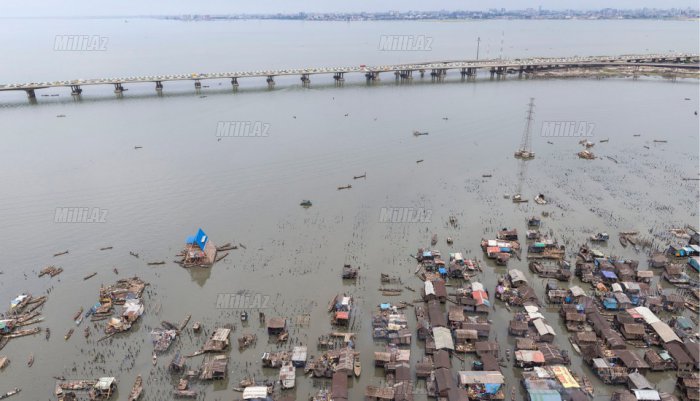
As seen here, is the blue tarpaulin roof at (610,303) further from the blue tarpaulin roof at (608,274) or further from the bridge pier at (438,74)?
the bridge pier at (438,74)

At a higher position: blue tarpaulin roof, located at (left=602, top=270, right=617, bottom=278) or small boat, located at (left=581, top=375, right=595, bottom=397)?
blue tarpaulin roof, located at (left=602, top=270, right=617, bottom=278)

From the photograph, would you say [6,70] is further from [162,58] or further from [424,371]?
[424,371]

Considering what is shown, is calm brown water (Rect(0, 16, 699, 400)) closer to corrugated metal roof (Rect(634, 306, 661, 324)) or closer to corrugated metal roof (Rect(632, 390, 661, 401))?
corrugated metal roof (Rect(632, 390, 661, 401))

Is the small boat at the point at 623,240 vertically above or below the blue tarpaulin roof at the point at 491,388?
above

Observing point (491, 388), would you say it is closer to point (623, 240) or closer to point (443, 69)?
point (623, 240)

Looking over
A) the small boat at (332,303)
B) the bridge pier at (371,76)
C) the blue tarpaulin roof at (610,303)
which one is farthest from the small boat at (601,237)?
the bridge pier at (371,76)

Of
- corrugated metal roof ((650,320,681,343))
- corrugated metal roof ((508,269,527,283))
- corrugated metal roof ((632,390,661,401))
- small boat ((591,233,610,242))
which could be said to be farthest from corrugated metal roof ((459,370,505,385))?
small boat ((591,233,610,242))

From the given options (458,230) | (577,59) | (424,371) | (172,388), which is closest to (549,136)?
(458,230)

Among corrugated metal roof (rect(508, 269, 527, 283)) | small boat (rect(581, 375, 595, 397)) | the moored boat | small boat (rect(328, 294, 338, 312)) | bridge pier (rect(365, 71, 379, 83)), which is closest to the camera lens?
small boat (rect(581, 375, 595, 397))

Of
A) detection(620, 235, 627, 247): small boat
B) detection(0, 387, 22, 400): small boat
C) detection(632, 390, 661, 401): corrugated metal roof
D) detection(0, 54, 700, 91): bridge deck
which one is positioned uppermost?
detection(0, 54, 700, 91): bridge deck
